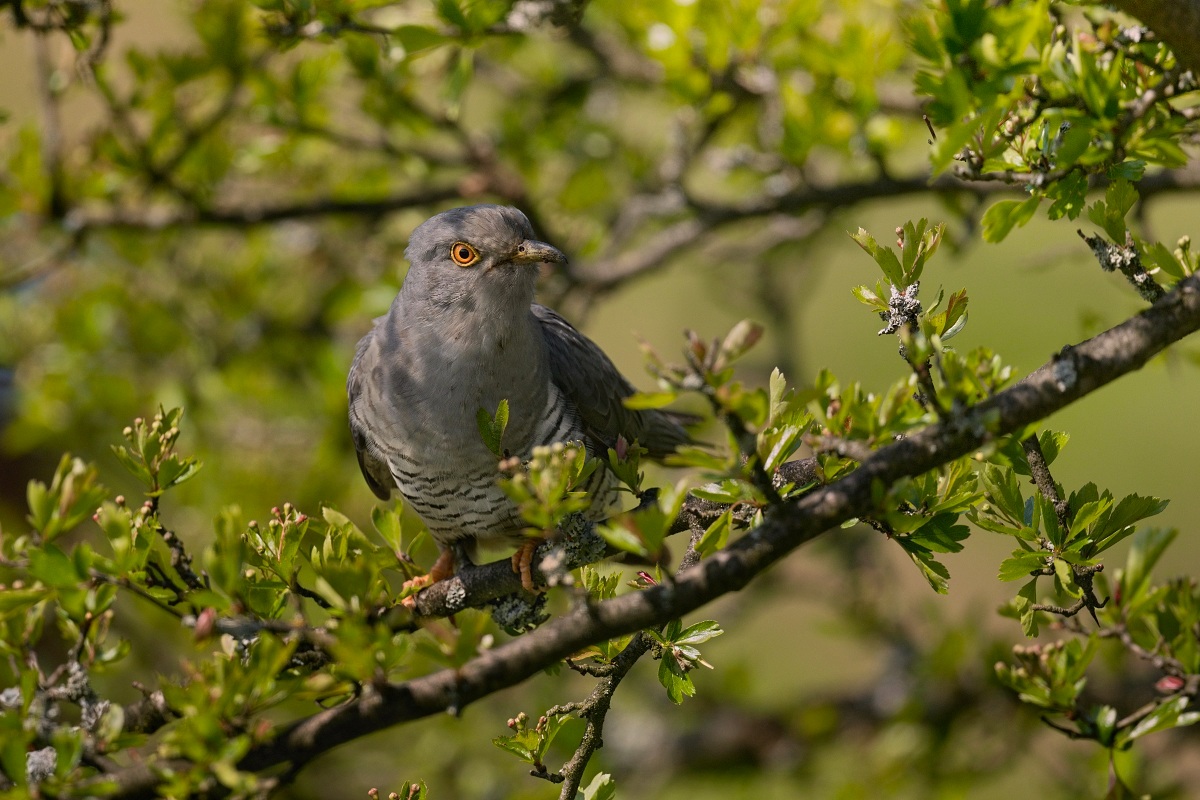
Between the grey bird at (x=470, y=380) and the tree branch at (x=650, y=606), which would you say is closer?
the tree branch at (x=650, y=606)

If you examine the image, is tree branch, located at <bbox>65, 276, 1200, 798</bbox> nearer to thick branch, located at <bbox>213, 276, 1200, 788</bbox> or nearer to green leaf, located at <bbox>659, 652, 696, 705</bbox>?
thick branch, located at <bbox>213, 276, 1200, 788</bbox>

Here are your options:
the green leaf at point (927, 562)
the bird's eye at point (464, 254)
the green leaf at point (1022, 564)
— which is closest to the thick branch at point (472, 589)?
the green leaf at point (927, 562)

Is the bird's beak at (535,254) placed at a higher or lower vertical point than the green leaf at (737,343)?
lower

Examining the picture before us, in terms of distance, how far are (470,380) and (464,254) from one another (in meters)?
0.40

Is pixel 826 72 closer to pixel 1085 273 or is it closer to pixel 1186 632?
pixel 1186 632

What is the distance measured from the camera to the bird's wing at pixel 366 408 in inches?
124

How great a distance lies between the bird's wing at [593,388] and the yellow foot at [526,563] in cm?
68

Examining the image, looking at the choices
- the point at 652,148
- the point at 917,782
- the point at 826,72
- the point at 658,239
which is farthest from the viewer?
the point at 652,148

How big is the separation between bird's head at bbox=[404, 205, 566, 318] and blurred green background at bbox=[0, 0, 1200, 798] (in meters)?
0.40

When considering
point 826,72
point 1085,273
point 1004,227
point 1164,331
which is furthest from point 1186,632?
point 1085,273

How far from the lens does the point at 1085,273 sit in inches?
297

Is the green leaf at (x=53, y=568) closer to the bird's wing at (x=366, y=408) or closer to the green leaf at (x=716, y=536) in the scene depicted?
the green leaf at (x=716, y=536)

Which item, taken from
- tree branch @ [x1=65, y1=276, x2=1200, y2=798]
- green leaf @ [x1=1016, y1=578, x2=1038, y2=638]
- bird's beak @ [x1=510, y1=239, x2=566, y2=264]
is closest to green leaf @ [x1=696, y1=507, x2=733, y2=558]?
tree branch @ [x1=65, y1=276, x2=1200, y2=798]

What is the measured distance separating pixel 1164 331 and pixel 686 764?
3.35 m
